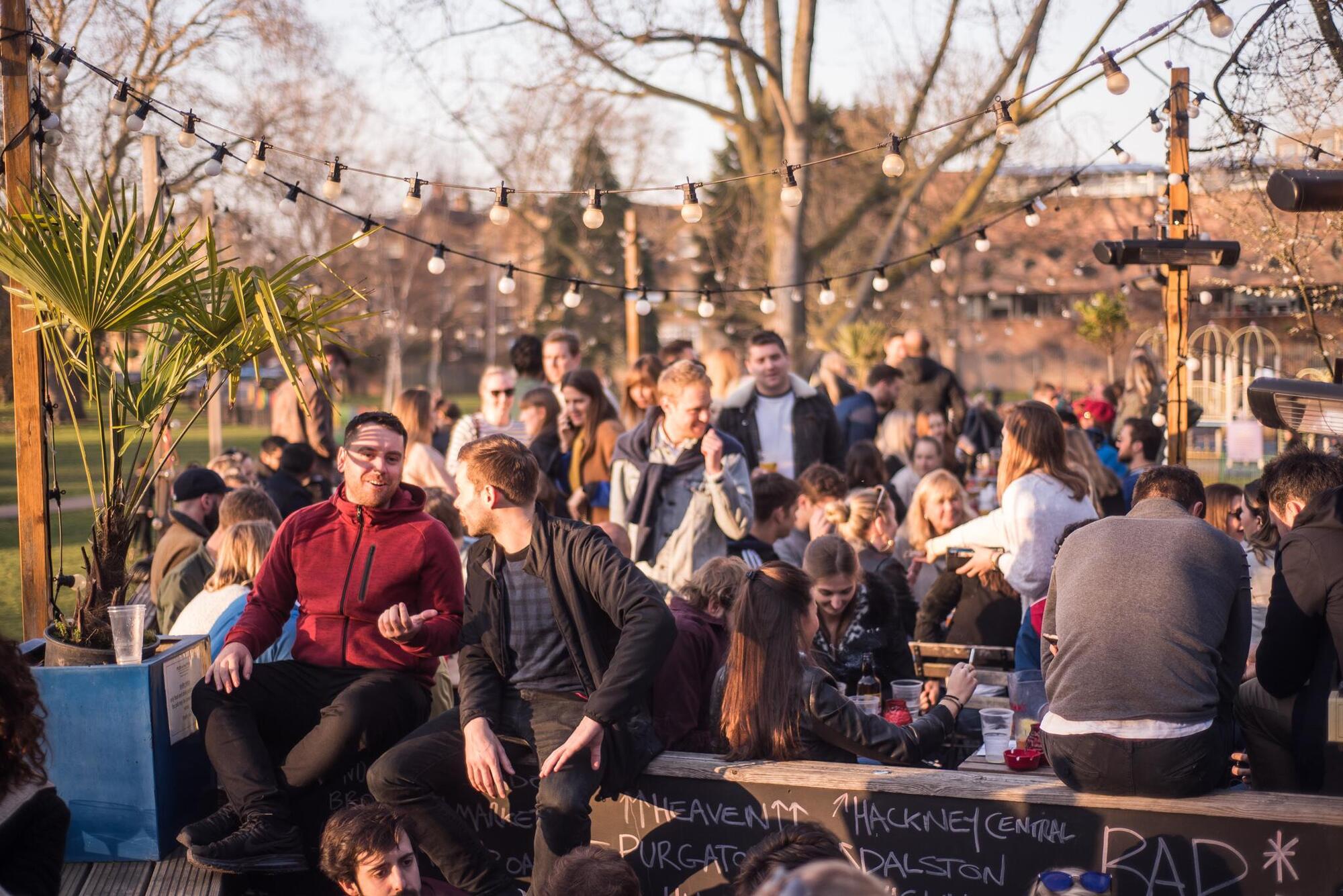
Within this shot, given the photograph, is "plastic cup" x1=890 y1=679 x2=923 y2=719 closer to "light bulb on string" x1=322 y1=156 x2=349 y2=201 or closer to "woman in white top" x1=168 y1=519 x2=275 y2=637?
"woman in white top" x1=168 y1=519 x2=275 y2=637

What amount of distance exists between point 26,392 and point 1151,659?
4286 millimetres

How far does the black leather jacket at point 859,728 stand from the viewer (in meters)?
4.09

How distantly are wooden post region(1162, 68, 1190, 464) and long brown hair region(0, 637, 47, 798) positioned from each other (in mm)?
6400

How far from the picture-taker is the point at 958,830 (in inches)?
156

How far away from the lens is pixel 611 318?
50.2 meters

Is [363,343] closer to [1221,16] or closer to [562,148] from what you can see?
[562,148]

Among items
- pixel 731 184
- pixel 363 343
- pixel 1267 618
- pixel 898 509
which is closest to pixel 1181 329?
pixel 898 509

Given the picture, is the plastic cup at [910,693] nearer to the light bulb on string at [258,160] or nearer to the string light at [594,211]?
the string light at [594,211]

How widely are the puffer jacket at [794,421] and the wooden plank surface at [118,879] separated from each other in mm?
4409

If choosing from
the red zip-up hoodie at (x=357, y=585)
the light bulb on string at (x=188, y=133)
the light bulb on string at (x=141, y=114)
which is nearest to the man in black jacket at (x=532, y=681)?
the red zip-up hoodie at (x=357, y=585)

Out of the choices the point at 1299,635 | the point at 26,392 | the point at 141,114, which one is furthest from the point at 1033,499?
the point at 141,114

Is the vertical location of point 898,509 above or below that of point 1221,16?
below

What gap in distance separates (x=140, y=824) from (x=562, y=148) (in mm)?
20047

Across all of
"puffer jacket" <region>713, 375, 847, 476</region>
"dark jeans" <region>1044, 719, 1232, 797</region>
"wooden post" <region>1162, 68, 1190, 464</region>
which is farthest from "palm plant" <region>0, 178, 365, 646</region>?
"wooden post" <region>1162, 68, 1190, 464</region>
